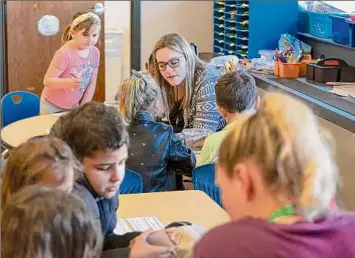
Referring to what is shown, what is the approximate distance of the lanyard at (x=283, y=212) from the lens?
3.69 feet

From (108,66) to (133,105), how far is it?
264cm

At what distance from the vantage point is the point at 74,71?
3.62m

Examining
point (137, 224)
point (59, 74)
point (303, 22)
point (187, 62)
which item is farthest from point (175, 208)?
point (303, 22)

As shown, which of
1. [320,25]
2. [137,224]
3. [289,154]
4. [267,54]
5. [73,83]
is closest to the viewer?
[289,154]

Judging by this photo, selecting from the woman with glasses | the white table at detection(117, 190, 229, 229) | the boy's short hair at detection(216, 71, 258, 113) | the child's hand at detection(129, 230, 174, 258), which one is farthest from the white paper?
the woman with glasses

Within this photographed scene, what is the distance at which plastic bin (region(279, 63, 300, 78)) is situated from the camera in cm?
355

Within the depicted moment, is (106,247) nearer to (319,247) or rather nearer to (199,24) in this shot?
(319,247)

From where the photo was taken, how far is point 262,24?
4.07 meters

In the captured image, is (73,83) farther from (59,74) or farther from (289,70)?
(289,70)

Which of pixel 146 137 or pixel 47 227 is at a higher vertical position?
pixel 47 227

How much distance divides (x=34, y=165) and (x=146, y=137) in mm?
1172

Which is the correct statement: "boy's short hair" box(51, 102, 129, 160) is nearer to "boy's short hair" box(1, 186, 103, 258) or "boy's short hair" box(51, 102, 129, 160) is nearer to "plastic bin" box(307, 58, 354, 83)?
"boy's short hair" box(1, 186, 103, 258)

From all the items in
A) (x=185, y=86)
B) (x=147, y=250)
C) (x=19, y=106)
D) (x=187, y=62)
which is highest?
(x=187, y=62)

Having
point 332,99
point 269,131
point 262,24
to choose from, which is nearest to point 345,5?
point 262,24
